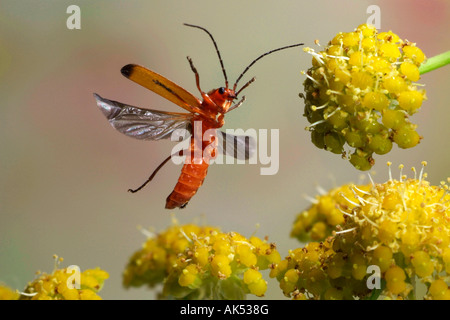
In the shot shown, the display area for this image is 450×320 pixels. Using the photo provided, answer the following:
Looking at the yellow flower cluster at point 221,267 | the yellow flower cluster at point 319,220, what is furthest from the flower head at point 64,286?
the yellow flower cluster at point 319,220

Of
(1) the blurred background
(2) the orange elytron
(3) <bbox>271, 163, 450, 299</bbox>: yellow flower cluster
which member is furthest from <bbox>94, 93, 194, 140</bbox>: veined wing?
(1) the blurred background

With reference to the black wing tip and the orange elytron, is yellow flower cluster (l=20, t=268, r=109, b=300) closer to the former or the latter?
the orange elytron

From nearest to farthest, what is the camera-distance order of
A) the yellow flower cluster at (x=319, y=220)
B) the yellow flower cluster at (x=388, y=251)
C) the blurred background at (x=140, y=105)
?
the yellow flower cluster at (x=388, y=251) < the yellow flower cluster at (x=319, y=220) < the blurred background at (x=140, y=105)

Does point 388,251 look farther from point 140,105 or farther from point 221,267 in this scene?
point 140,105

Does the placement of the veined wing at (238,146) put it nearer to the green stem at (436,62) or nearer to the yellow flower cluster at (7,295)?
the green stem at (436,62)

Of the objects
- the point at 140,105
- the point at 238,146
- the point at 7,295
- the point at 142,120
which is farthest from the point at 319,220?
the point at 140,105

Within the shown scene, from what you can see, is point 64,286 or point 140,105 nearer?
point 64,286
